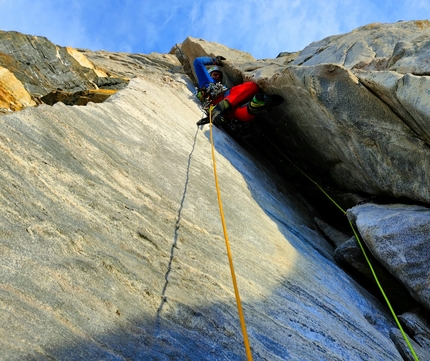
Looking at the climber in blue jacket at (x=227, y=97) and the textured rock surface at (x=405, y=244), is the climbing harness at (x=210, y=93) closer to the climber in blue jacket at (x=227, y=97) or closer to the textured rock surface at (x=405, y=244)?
the climber in blue jacket at (x=227, y=97)

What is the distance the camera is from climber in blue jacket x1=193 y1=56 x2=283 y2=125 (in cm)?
822

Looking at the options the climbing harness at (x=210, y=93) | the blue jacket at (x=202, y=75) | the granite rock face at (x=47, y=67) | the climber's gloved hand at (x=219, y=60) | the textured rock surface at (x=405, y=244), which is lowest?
the granite rock face at (x=47, y=67)

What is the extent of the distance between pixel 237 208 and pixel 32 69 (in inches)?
493

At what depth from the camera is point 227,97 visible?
9.02 m

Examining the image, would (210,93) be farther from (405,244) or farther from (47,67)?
(47,67)

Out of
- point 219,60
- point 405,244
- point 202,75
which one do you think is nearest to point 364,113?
point 405,244

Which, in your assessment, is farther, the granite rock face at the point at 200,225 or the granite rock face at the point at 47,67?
the granite rock face at the point at 47,67

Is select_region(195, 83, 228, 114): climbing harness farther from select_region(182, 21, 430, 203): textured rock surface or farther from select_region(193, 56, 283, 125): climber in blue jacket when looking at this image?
select_region(182, 21, 430, 203): textured rock surface

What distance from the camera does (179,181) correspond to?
5.11 meters

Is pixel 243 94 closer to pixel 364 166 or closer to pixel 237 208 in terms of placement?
pixel 364 166

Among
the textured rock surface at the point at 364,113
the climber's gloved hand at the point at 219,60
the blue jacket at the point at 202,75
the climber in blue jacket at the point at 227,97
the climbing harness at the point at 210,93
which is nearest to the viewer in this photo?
the textured rock surface at the point at 364,113

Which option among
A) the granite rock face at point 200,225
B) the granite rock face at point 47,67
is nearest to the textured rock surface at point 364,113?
the granite rock face at point 200,225

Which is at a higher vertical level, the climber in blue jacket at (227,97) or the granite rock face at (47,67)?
the climber in blue jacket at (227,97)

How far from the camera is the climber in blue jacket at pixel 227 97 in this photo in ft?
27.0
